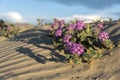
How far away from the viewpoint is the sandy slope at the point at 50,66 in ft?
21.3

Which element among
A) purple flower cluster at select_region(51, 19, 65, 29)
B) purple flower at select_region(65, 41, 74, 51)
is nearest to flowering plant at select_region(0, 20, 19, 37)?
purple flower cluster at select_region(51, 19, 65, 29)

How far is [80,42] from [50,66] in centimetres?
97

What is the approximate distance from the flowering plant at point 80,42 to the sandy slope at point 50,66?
15 cm

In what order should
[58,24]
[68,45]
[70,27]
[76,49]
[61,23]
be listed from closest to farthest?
[76,49] < [68,45] < [70,27] < [61,23] < [58,24]

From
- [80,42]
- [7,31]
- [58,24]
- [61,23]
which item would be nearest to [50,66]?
[80,42]

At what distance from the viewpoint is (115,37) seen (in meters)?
8.10

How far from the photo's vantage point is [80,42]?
7754mm

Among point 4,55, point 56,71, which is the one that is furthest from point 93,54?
point 4,55

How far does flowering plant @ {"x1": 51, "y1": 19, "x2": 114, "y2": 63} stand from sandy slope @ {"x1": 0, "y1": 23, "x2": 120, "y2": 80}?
0.15 m

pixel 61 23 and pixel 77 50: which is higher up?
pixel 61 23

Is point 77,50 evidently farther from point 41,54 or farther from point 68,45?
point 41,54

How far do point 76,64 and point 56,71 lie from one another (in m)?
0.39

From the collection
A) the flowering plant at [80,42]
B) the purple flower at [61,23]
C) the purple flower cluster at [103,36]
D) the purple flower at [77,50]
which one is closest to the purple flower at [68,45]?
the flowering plant at [80,42]

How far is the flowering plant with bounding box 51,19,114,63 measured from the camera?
22.8ft
